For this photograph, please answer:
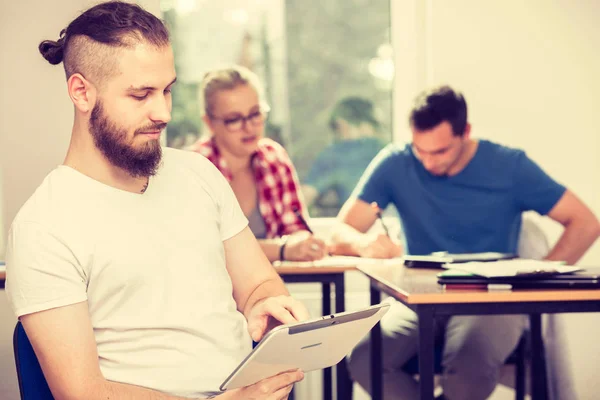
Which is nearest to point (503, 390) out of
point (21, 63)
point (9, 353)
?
point (9, 353)

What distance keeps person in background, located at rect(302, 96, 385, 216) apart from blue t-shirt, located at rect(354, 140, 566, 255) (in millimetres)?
660

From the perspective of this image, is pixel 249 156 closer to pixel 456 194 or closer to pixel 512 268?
pixel 456 194

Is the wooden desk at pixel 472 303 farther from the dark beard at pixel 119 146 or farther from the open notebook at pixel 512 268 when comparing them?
the dark beard at pixel 119 146

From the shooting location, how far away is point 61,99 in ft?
10.5

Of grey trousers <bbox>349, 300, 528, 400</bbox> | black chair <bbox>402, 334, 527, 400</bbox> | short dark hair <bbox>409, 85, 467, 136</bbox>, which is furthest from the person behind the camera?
short dark hair <bbox>409, 85, 467, 136</bbox>

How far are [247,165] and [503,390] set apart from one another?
160cm

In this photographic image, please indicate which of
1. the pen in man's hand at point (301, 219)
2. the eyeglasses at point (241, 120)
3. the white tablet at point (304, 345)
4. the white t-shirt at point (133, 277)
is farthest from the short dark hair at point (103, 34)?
the pen in man's hand at point (301, 219)

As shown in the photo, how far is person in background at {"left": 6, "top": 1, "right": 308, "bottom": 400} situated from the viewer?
134 centimetres

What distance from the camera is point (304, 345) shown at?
1302mm

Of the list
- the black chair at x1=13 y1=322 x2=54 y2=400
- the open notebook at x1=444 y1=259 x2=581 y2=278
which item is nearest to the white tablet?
the black chair at x1=13 y1=322 x2=54 y2=400

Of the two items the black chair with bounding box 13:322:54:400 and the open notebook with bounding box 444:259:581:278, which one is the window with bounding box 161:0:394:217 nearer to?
the open notebook with bounding box 444:259:581:278

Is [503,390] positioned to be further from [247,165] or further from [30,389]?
[30,389]

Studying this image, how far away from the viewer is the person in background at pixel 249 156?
10.0 ft

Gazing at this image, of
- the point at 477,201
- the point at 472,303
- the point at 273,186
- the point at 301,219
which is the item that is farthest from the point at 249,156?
the point at 472,303
